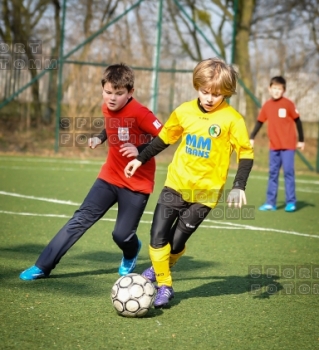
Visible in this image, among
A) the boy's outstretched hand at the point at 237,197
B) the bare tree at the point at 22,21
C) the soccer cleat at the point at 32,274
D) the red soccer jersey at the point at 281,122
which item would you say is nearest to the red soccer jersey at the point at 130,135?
the soccer cleat at the point at 32,274

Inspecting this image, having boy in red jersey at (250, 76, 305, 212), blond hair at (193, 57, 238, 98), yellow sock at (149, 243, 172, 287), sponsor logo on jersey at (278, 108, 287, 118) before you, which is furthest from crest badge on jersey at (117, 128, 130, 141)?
sponsor logo on jersey at (278, 108, 287, 118)

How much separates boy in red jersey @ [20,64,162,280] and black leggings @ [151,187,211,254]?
593mm

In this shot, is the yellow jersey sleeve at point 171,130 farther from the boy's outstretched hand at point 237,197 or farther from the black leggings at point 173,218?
the boy's outstretched hand at point 237,197

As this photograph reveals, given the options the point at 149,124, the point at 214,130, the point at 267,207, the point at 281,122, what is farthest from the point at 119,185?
the point at 281,122

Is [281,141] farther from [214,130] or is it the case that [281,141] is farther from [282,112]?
[214,130]

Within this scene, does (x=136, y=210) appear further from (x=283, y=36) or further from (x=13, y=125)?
(x=283, y=36)

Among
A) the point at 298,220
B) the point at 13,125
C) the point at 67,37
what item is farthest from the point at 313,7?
the point at 298,220

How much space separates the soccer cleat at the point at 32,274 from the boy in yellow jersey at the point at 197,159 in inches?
41.8

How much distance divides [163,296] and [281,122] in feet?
21.6

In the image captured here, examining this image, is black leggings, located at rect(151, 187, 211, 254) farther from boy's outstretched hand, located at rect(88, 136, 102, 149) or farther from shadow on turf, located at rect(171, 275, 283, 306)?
boy's outstretched hand, located at rect(88, 136, 102, 149)

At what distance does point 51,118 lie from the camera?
20.4 m

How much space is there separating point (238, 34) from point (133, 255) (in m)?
15.5

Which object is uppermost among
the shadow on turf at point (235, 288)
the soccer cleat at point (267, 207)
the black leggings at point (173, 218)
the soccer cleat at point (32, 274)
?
the black leggings at point (173, 218)

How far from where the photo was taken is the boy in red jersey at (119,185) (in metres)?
5.53
